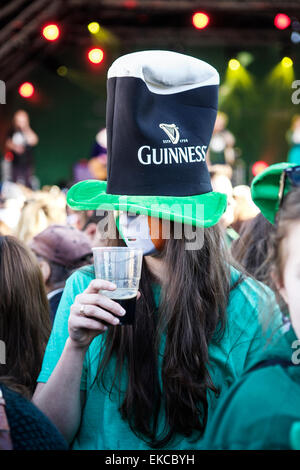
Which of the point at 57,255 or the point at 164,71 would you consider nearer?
the point at 164,71

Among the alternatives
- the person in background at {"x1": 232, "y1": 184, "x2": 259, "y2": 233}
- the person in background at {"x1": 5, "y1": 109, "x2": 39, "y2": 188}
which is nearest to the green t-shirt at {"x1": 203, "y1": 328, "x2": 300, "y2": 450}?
the person in background at {"x1": 232, "y1": 184, "x2": 259, "y2": 233}

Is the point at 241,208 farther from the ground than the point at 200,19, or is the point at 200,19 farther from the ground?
the point at 200,19

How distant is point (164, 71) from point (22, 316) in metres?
1.09

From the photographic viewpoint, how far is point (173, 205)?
1.72 m

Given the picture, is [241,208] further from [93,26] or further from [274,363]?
[93,26]

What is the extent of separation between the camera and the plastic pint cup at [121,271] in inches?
60.0

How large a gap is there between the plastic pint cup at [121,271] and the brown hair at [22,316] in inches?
30.0

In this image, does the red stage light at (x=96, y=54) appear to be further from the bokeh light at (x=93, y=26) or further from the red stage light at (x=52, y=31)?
the bokeh light at (x=93, y=26)

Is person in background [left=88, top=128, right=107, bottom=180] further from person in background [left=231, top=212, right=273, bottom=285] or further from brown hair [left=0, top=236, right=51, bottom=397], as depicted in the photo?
brown hair [left=0, top=236, right=51, bottom=397]

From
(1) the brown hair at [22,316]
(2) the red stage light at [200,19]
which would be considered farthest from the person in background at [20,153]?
(1) the brown hair at [22,316]

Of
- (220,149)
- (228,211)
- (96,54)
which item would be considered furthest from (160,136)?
(220,149)

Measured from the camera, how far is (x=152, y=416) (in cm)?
172

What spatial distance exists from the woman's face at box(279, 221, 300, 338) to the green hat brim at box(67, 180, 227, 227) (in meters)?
0.39

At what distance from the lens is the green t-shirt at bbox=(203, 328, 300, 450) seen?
1.20m
